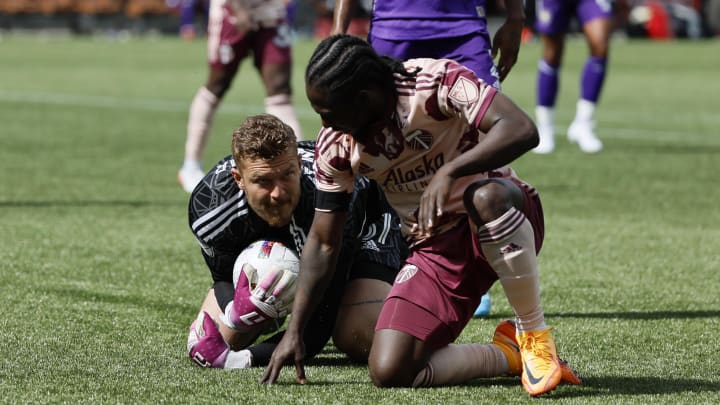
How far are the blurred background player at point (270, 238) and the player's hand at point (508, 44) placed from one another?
1049mm

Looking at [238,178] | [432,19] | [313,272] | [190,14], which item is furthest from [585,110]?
[190,14]

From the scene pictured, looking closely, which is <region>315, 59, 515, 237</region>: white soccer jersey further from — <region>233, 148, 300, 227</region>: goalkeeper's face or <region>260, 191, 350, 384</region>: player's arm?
<region>233, 148, 300, 227</region>: goalkeeper's face

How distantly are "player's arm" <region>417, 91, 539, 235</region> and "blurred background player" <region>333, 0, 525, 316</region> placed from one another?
1656 mm

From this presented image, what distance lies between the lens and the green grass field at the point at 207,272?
4266mm

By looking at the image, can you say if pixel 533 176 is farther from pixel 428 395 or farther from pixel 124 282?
pixel 428 395

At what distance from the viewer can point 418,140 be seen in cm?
416

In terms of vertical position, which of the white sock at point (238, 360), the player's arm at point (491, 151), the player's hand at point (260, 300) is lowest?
the white sock at point (238, 360)

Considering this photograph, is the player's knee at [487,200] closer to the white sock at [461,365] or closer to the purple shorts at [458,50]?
the white sock at [461,365]

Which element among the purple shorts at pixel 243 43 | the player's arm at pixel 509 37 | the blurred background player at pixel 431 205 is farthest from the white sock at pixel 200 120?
the blurred background player at pixel 431 205

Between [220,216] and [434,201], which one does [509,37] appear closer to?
[220,216]

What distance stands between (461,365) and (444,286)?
267mm

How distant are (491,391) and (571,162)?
7.29 meters

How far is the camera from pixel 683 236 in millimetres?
7645

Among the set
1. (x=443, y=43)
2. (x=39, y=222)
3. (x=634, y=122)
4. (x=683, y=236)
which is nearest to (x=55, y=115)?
(x=634, y=122)
